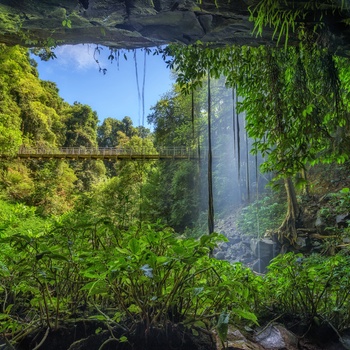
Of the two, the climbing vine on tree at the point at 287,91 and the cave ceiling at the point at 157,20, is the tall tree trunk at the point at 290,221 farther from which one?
the cave ceiling at the point at 157,20

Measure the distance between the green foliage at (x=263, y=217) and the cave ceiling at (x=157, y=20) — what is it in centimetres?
590

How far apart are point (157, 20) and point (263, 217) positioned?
22.3 feet

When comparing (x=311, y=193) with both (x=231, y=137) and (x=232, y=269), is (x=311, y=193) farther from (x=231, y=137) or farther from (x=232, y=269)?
(x=232, y=269)

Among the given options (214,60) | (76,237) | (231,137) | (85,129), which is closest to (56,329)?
(76,237)

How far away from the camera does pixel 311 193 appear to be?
6961 millimetres

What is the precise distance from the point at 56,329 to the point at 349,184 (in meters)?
6.86

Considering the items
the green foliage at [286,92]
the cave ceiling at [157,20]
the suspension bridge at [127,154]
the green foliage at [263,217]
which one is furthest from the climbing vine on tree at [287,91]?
the suspension bridge at [127,154]

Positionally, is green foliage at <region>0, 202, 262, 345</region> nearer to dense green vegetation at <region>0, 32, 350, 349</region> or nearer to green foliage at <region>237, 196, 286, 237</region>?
dense green vegetation at <region>0, 32, 350, 349</region>

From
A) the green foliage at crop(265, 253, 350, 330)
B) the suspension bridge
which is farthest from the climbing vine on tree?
the suspension bridge

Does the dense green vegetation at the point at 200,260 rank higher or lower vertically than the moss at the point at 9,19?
lower

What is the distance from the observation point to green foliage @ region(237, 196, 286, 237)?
7340mm

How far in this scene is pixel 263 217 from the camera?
7.74 meters

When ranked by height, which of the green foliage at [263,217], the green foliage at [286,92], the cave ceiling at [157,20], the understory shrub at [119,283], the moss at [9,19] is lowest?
the green foliage at [263,217]

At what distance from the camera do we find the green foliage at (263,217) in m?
7.34
